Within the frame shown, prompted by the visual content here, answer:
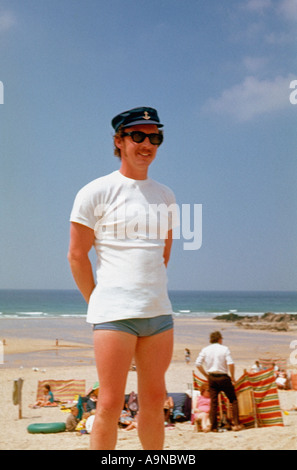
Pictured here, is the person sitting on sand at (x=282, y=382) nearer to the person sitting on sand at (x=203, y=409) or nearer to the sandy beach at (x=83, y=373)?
the sandy beach at (x=83, y=373)

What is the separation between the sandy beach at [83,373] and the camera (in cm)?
515

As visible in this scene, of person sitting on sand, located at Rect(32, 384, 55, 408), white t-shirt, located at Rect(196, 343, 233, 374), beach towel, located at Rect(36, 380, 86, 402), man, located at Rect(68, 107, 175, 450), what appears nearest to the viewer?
man, located at Rect(68, 107, 175, 450)

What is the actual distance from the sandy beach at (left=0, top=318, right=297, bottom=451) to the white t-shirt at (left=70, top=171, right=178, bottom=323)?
2.76 meters

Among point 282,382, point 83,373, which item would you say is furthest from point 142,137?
point 83,373

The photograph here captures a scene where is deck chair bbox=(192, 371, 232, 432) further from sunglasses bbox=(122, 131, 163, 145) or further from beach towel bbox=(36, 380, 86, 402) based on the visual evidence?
sunglasses bbox=(122, 131, 163, 145)

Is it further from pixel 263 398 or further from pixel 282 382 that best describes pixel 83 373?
pixel 263 398

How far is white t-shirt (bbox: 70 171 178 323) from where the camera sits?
2.37 metres

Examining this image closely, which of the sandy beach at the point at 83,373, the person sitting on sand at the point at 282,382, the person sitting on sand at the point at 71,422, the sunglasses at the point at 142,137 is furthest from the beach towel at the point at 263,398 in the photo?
the sunglasses at the point at 142,137

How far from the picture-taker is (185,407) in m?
6.98

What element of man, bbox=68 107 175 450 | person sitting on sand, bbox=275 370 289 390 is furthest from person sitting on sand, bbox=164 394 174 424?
man, bbox=68 107 175 450
